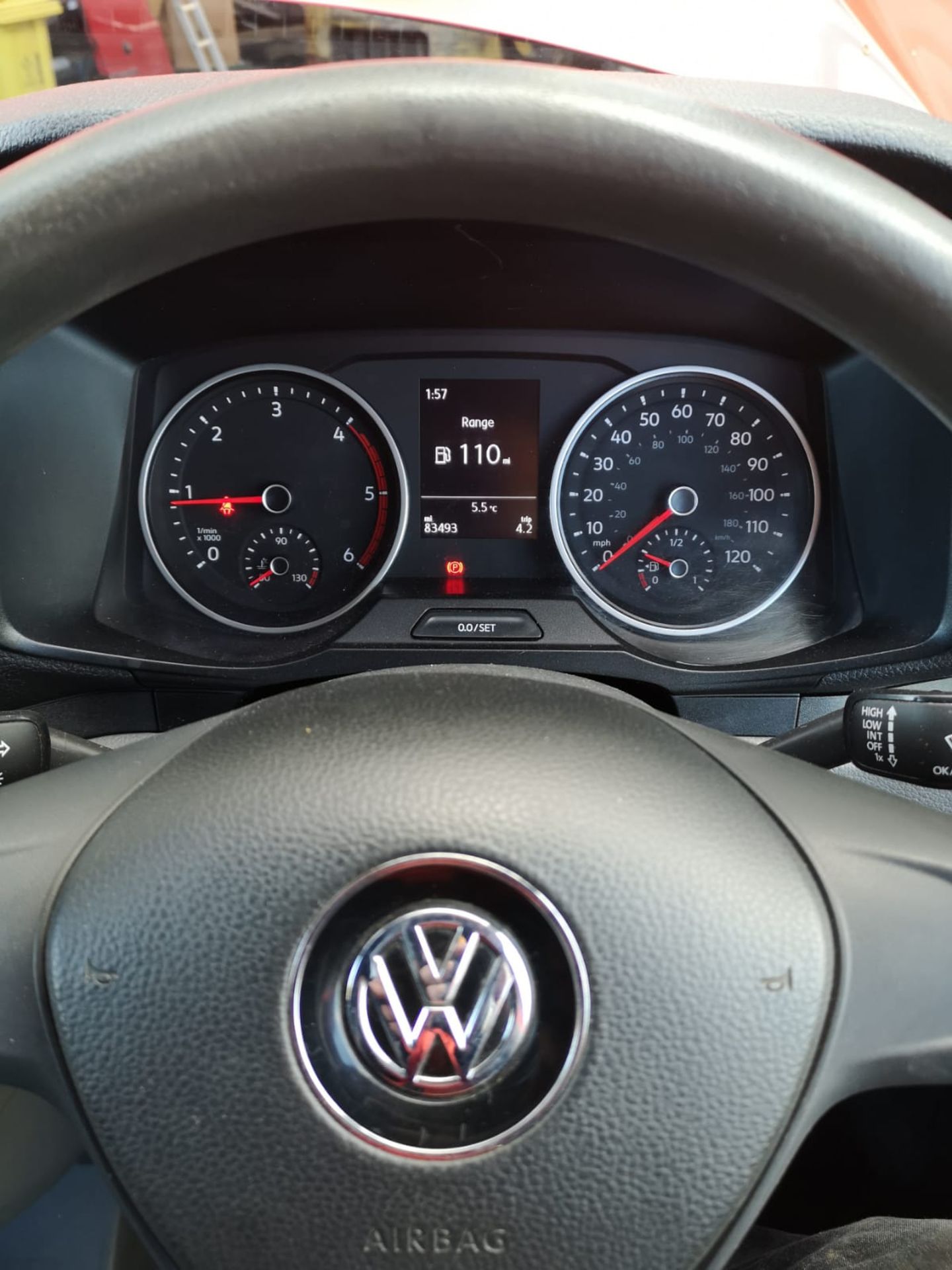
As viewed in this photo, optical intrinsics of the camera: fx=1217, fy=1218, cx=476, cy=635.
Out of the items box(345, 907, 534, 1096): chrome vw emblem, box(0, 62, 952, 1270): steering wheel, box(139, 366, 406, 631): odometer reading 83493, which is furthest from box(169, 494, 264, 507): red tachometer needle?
box(345, 907, 534, 1096): chrome vw emblem

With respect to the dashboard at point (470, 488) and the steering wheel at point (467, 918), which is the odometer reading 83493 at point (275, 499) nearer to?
the dashboard at point (470, 488)

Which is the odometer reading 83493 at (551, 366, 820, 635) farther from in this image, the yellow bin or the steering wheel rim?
the yellow bin

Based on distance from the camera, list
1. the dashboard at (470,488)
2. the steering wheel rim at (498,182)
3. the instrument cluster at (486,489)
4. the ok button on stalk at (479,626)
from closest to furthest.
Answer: the steering wheel rim at (498,182)
the dashboard at (470,488)
the ok button on stalk at (479,626)
the instrument cluster at (486,489)

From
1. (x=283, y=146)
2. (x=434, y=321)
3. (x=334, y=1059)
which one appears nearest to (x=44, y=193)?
(x=283, y=146)

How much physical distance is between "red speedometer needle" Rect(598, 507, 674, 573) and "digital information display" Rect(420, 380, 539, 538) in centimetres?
15

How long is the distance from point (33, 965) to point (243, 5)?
3284mm

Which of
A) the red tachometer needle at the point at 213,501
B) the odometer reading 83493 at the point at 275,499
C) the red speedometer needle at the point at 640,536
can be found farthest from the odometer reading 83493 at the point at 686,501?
the red tachometer needle at the point at 213,501

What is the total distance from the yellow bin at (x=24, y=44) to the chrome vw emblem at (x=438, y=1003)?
310cm

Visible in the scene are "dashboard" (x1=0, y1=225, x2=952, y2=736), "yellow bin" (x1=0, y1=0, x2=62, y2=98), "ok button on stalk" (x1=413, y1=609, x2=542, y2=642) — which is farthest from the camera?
"yellow bin" (x1=0, y1=0, x2=62, y2=98)

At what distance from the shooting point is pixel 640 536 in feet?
7.41

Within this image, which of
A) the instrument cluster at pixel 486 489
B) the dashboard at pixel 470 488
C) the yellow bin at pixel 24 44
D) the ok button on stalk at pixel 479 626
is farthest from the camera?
the yellow bin at pixel 24 44

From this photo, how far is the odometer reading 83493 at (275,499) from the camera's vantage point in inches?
87.1

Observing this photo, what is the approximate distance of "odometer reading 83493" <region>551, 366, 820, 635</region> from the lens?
2.19 meters

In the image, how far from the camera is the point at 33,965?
839mm
